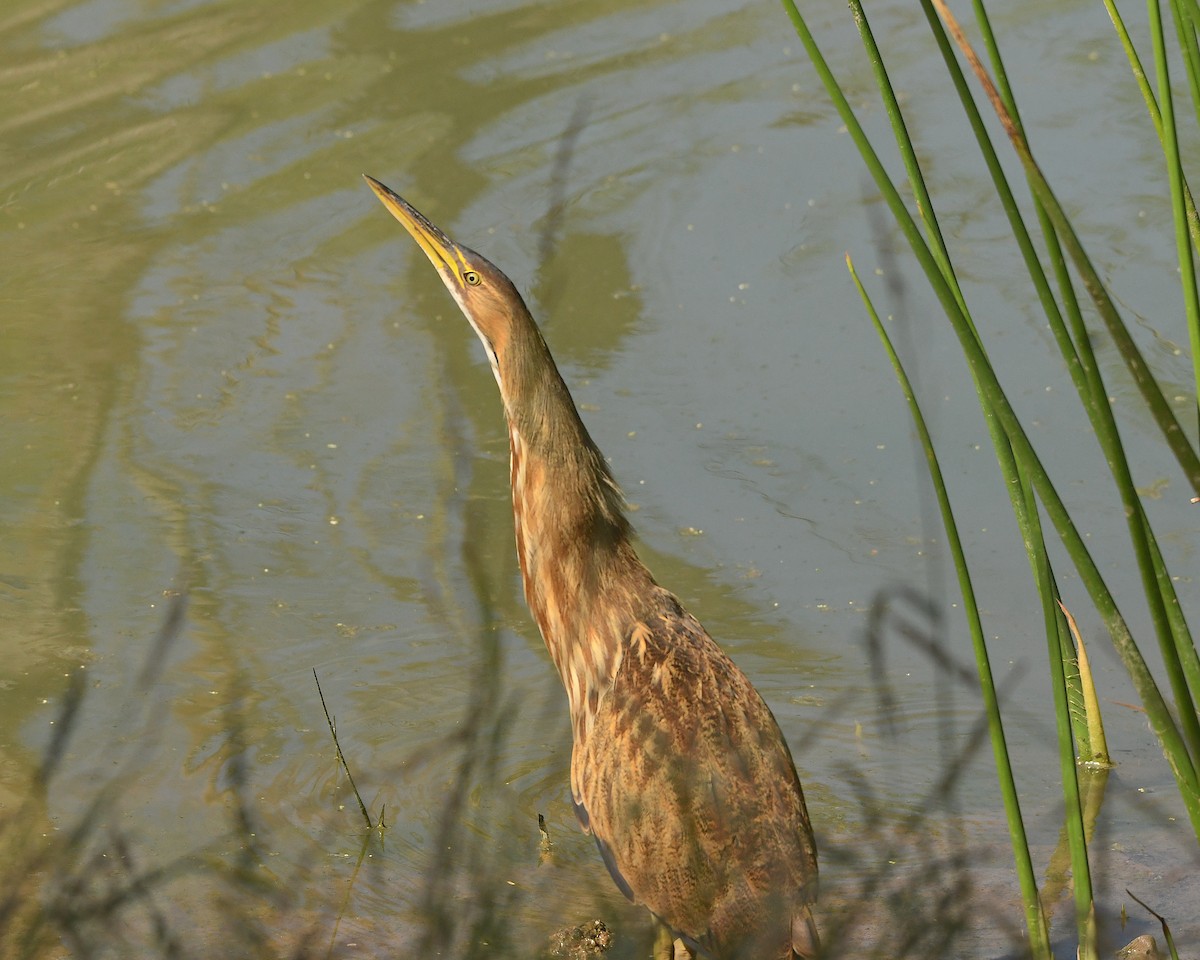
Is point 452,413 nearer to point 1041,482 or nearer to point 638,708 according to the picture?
point 1041,482

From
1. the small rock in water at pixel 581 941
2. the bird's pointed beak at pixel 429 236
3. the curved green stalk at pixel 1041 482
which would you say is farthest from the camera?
the bird's pointed beak at pixel 429 236

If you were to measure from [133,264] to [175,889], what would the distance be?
3047 mm

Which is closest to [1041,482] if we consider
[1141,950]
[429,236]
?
[1141,950]

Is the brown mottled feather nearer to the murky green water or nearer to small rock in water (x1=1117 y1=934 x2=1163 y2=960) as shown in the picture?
the murky green water

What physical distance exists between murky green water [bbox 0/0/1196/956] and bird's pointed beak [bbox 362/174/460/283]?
0.24m

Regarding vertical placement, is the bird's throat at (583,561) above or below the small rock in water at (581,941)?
above

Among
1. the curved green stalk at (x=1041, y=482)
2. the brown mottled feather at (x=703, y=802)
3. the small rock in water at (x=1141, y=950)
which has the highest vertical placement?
the curved green stalk at (x=1041, y=482)

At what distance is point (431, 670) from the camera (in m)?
4.01

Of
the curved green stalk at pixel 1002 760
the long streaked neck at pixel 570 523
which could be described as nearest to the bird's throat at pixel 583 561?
the long streaked neck at pixel 570 523

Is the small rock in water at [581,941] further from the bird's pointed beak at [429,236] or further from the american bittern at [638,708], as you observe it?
the bird's pointed beak at [429,236]

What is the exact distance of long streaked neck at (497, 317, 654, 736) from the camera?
9.79 ft

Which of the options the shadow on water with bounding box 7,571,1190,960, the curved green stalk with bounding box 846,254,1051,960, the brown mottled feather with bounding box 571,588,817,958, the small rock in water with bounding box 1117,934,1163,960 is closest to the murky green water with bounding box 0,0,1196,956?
the shadow on water with bounding box 7,571,1190,960

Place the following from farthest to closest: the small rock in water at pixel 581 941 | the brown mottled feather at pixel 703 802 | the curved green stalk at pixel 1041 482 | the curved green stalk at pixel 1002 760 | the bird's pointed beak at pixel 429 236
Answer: the bird's pointed beak at pixel 429 236 < the small rock in water at pixel 581 941 < the brown mottled feather at pixel 703 802 < the curved green stalk at pixel 1002 760 < the curved green stalk at pixel 1041 482

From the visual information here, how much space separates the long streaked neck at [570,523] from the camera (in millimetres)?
2984
